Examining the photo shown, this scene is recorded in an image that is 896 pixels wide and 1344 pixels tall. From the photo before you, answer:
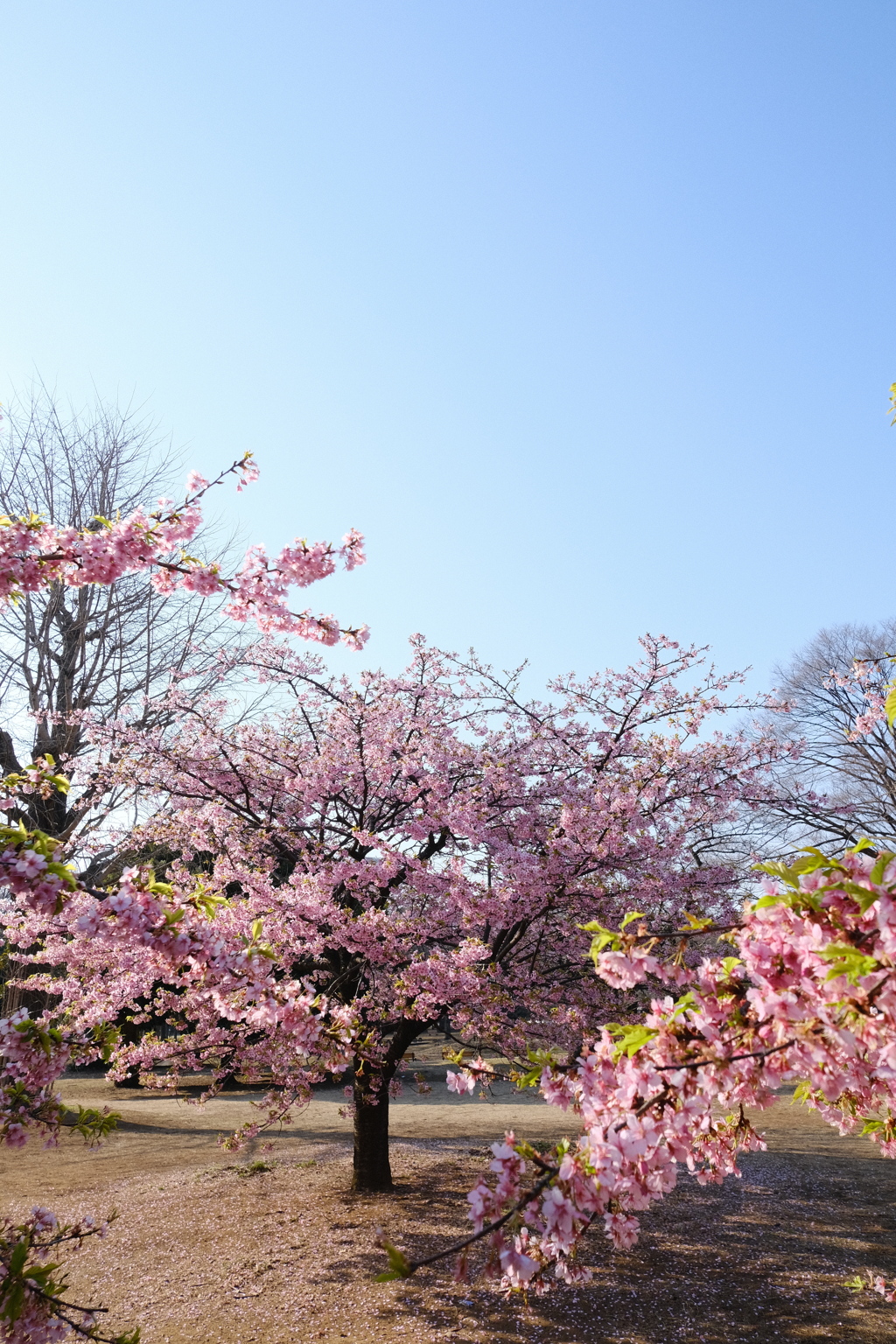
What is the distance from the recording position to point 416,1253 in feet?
20.7

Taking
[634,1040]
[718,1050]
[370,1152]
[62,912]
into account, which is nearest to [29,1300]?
[62,912]

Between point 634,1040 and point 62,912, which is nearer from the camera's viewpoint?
point 634,1040

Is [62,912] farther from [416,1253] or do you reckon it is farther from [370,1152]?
[370,1152]

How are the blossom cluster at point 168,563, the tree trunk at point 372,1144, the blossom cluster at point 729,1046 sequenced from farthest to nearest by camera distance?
the tree trunk at point 372,1144 → the blossom cluster at point 168,563 → the blossom cluster at point 729,1046

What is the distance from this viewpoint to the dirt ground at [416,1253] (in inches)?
207

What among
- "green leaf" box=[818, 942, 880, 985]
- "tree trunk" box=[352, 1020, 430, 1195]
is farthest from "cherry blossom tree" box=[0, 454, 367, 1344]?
"tree trunk" box=[352, 1020, 430, 1195]

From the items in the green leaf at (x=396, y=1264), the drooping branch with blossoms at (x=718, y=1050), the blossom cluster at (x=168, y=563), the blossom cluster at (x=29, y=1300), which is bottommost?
the blossom cluster at (x=29, y=1300)

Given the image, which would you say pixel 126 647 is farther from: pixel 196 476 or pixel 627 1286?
pixel 627 1286

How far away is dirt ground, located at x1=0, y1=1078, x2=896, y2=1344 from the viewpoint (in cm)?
525

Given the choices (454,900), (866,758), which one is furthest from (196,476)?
(866,758)

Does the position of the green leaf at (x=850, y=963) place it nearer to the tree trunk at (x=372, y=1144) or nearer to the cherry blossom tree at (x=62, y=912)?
the cherry blossom tree at (x=62, y=912)

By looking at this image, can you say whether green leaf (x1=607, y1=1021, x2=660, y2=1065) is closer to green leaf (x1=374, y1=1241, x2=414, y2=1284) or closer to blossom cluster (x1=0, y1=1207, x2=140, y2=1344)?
green leaf (x1=374, y1=1241, x2=414, y2=1284)

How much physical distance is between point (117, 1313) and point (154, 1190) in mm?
4396

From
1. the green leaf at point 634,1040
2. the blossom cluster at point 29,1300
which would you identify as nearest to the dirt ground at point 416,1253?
the blossom cluster at point 29,1300
